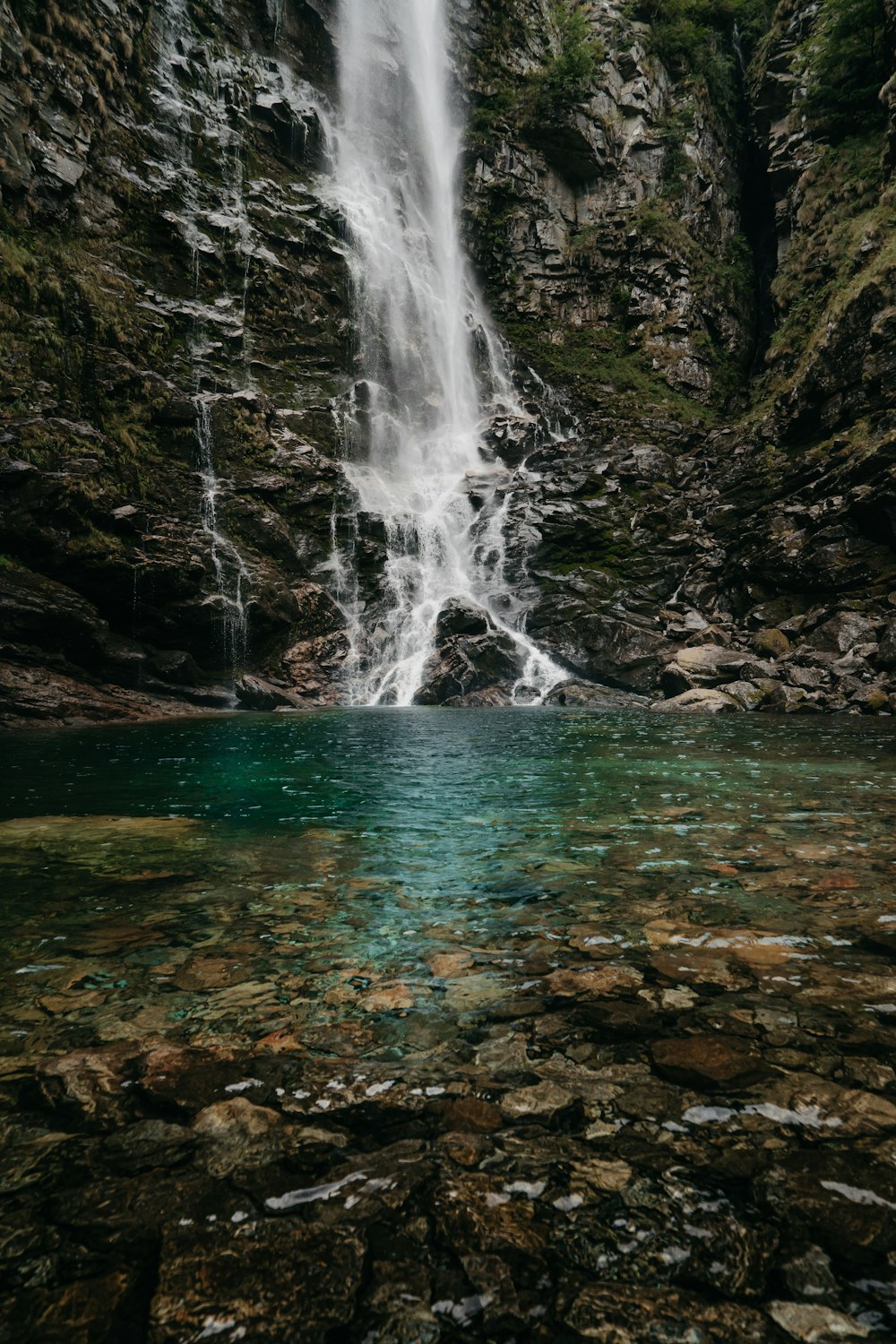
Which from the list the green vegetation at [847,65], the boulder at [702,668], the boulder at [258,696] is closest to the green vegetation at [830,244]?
the green vegetation at [847,65]

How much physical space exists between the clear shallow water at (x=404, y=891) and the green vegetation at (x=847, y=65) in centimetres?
3698

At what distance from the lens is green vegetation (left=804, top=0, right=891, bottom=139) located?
28.9 m

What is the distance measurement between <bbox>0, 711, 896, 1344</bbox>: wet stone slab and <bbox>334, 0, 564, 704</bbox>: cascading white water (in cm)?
2112

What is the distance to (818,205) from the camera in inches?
1252

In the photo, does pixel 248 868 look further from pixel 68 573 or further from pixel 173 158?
pixel 173 158

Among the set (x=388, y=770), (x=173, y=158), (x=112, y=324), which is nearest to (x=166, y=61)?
(x=173, y=158)

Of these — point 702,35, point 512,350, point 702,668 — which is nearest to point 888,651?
point 702,668

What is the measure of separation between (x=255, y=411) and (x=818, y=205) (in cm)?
2945

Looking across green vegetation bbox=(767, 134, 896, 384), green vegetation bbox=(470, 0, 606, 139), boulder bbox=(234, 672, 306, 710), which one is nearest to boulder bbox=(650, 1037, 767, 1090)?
boulder bbox=(234, 672, 306, 710)

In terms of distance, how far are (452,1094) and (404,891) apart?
2.48 metres

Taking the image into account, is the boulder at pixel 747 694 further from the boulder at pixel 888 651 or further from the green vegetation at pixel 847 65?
the green vegetation at pixel 847 65

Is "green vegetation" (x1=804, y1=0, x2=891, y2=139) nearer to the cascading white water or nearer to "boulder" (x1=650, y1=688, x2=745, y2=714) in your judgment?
the cascading white water

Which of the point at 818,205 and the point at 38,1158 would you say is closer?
the point at 38,1158

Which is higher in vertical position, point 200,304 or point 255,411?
point 200,304
